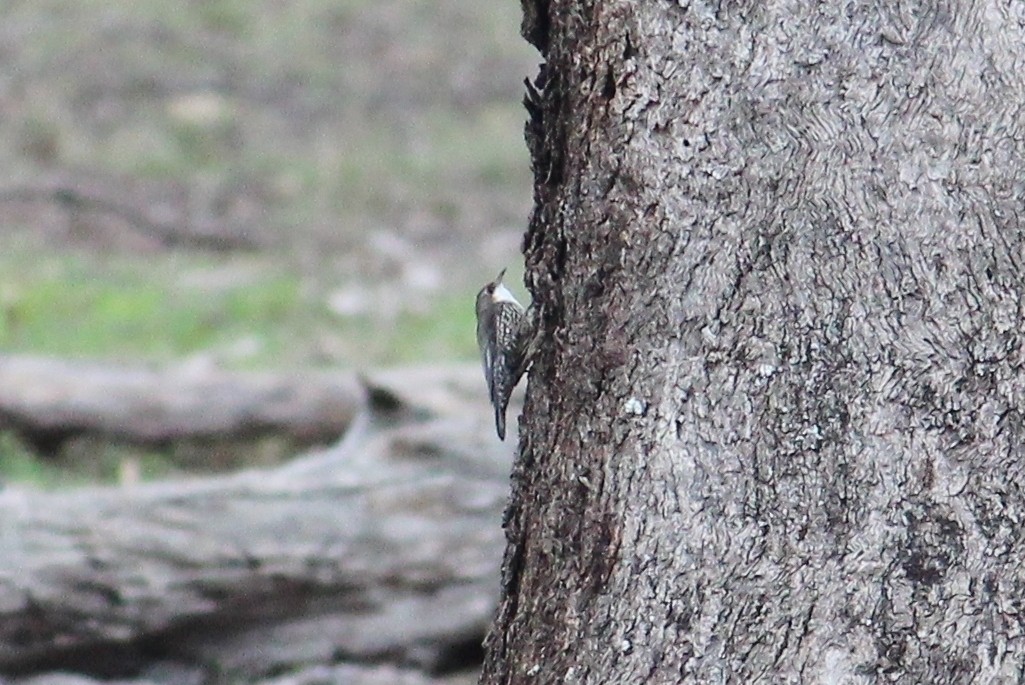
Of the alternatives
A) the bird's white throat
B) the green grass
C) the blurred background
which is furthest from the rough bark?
the green grass

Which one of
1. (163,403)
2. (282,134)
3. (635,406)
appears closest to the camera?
(635,406)

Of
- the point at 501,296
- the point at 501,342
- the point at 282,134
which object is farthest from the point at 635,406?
the point at 282,134

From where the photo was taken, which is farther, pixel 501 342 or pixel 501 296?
pixel 501 296

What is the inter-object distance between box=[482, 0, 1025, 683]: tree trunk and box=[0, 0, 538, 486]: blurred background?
4.67 meters

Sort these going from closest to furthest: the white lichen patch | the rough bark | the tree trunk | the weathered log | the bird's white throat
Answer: the tree trunk < the white lichen patch < the bird's white throat < the rough bark < the weathered log

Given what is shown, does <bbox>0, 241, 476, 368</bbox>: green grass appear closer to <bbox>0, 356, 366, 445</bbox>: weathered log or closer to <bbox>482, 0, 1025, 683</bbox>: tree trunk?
<bbox>0, 356, 366, 445</bbox>: weathered log

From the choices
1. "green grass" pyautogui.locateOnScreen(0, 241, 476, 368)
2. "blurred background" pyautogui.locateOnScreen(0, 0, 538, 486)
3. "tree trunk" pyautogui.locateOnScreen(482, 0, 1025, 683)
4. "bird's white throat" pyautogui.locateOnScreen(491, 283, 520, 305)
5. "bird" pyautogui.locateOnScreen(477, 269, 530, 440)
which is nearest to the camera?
"tree trunk" pyautogui.locateOnScreen(482, 0, 1025, 683)

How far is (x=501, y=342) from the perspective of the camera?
11.5 ft

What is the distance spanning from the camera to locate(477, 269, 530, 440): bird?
3.32m

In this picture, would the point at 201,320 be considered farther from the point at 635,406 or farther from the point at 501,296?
the point at 635,406

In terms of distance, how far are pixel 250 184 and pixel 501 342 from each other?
29.2ft

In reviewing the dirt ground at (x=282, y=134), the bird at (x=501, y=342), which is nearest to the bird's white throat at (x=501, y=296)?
the bird at (x=501, y=342)

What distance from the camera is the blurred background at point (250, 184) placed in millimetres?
8688

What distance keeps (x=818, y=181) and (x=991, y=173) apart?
10.5 inches
